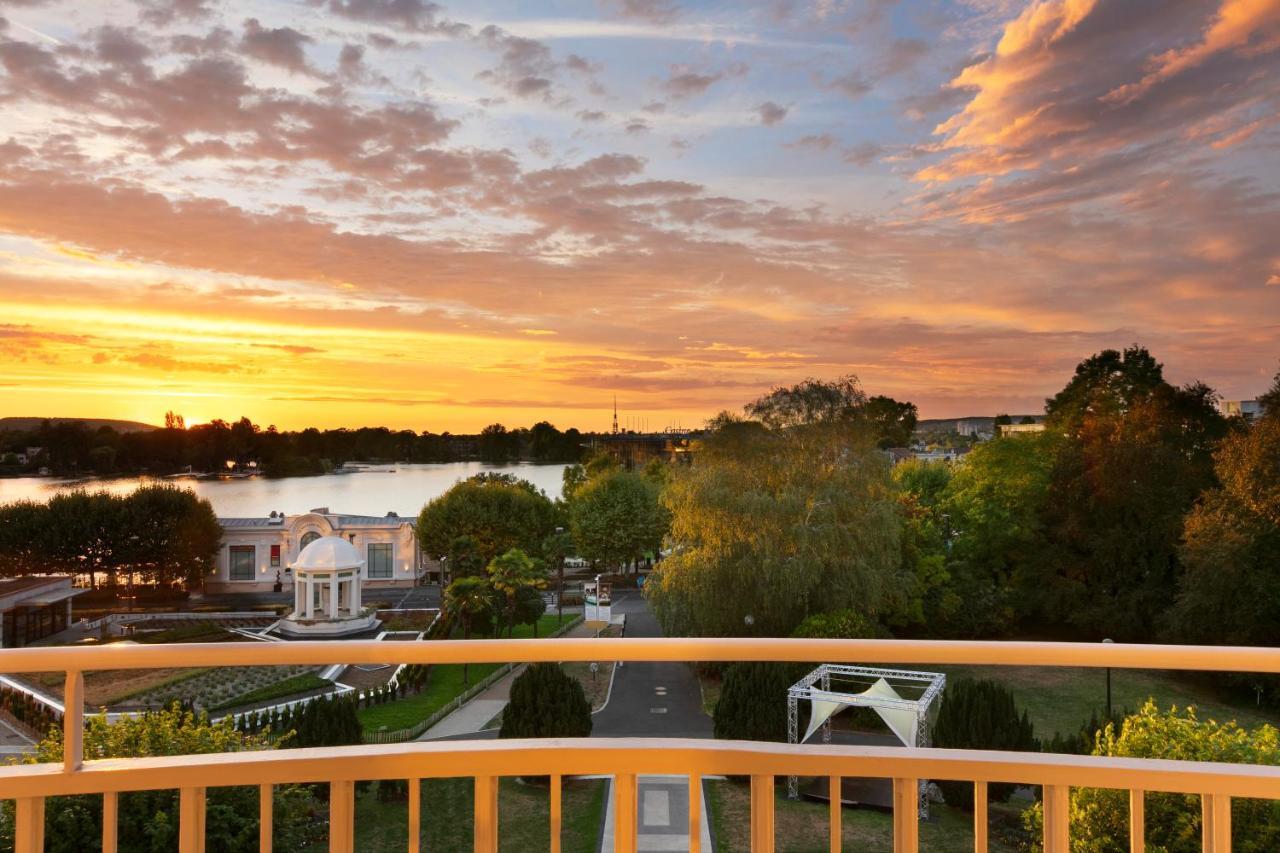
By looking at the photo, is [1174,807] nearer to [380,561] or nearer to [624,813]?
[624,813]

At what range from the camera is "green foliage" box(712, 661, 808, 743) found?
44.1 feet

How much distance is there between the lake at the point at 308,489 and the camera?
4047 cm

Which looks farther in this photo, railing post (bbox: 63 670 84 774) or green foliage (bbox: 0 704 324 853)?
green foliage (bbox: 0 704 324 853)

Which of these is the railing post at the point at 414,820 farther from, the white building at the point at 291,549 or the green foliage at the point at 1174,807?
A: the white building at the point at 291,549

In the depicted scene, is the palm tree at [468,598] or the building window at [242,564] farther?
the building window at [242,564]

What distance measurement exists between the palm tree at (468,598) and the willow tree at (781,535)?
17.6 feet

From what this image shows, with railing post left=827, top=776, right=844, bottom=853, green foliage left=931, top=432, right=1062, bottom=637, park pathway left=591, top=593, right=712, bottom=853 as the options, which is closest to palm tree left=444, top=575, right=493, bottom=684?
park pathway left=591, top=593, right=712, bottom=853

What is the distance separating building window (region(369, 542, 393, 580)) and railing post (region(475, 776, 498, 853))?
37.8 metres

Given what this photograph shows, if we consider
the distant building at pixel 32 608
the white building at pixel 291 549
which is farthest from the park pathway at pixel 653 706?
the white building at pixel 291 549

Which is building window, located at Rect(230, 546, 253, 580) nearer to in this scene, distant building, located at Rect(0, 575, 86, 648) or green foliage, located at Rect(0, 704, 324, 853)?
distant building, located at Rect(0, 575, 86, 648)

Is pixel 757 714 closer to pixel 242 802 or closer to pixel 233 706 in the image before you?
pixel 242 802

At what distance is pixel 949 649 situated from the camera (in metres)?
2.00

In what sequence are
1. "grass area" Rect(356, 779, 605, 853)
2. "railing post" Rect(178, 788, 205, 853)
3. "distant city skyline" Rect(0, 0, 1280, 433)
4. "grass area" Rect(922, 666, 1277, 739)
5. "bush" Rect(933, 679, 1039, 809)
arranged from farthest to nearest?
"grass area" Rect(922, 666, 1277, 739) → "bush" Rect(933, 679, 1039, 809) → "distant city skyline" Rect(0, 0, 1280, 433) → "grass area" Rect(356, 779, 605, 853) → "railing post" Rect(178, 788, 205, 853)

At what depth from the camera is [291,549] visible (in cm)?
3703
